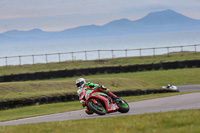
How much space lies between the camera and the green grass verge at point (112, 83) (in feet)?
81.8

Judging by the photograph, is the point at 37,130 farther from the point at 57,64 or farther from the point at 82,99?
the point at 57,64

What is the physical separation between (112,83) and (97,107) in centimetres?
1587

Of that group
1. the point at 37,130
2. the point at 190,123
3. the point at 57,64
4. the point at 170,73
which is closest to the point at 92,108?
the point at 37,130

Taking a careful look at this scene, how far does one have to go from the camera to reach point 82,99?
579 inches

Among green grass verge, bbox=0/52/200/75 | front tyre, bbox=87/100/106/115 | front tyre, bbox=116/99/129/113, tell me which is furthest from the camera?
green grass verge, bbox=0/52/200/75

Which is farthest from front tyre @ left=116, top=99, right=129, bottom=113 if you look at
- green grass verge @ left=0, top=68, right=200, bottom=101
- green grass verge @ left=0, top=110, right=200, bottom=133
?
green grass verge @ left=0, top=68, right=200, bottom=101

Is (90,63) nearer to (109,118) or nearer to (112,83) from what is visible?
(112,83)

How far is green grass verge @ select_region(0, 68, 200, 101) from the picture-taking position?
24919 mm

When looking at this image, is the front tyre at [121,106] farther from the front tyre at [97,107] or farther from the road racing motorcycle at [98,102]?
the front tyre at [97,107]

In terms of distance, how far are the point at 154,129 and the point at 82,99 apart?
19.1 feet

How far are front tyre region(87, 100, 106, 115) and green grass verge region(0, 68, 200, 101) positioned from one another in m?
8.86

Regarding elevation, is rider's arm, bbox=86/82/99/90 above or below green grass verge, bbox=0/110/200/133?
above

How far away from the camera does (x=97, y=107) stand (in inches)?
566

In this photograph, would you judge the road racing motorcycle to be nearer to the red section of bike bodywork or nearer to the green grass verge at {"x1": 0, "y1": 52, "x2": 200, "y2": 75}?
the red section of bike bodywork
